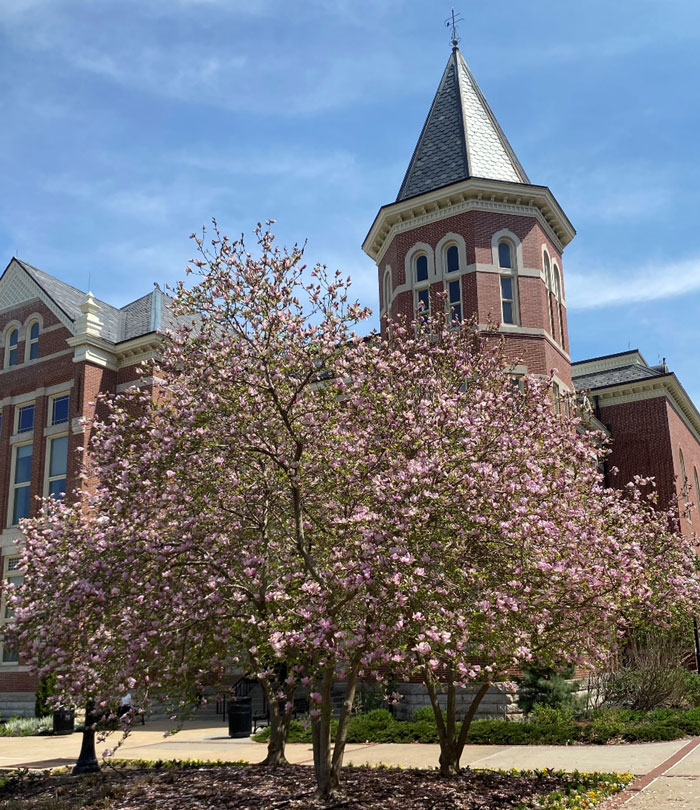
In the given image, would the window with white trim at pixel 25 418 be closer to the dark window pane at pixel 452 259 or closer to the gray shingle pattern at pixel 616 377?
the dark window pane at pixel 452 259

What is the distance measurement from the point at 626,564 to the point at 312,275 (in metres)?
4.99

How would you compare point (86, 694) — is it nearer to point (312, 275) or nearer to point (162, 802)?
point (162, 802)

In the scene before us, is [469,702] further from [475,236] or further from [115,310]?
[115,310]

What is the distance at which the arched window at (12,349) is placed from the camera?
32.0 meters

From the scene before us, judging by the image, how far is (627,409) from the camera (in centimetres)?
3262

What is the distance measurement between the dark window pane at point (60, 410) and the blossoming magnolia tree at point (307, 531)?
20521 millimetres

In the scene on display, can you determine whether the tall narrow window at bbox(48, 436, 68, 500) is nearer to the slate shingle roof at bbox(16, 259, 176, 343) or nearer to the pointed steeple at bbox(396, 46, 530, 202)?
the slate shingle roof at bbox(16, 259, 176, 343)

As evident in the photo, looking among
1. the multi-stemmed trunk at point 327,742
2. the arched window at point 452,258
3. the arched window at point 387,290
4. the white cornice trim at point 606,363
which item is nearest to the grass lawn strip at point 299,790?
the multi-stemmed trunk at point 327,742

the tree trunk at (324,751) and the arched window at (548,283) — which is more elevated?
the arched window at (548,283)

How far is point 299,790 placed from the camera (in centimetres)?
993

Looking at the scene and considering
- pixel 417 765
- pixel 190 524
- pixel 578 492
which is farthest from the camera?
pixel 417 765

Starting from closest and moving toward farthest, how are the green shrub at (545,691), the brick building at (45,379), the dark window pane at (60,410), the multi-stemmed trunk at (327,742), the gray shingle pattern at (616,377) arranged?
1. the multi-stemmed trunk at (327,742)
2. the green shrub at (545,691)
3. the brick building at (45,379)
4. the dark window pane at (60,410)
5. the gray shingle pattern at (616,377)

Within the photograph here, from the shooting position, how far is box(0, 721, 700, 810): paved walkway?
387 inches

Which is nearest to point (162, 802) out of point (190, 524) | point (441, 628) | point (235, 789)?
point (235, 789)
